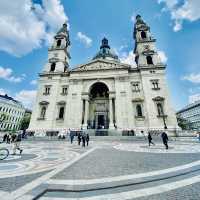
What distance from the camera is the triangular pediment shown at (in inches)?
1380

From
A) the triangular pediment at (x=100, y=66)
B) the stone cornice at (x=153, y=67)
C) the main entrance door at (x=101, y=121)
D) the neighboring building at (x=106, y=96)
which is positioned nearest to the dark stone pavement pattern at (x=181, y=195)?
the neighboring building at (x=106, y=96)

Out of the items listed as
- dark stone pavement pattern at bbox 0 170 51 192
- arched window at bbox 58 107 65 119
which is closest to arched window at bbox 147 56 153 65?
arched window at bbox 58 107 65 119

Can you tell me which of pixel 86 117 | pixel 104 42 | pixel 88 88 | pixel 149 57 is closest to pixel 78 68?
pixel 88 88

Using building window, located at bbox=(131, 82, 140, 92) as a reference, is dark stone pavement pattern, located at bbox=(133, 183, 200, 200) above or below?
below

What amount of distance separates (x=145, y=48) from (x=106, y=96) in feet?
54.6

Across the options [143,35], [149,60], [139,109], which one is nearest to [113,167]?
[139,109]

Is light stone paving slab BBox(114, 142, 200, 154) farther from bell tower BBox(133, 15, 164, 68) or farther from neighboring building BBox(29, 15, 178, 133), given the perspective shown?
bell tower BBox(133, 15, 164, 68)

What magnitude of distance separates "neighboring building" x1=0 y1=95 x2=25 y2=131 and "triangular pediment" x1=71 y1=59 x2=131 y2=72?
3582 cm

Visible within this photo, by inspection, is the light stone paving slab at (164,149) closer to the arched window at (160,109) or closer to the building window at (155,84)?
the arched window at (160,109)

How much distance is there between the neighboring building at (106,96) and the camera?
30.6 meters

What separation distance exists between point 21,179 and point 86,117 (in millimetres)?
27998

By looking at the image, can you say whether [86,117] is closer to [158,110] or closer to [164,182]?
[158,110]

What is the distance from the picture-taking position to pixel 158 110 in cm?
3073

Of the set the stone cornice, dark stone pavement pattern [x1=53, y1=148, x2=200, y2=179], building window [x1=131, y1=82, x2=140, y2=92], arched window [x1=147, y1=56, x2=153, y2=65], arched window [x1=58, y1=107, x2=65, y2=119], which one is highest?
arched window [x1=147, y1=56, x2=153, y2=65]
